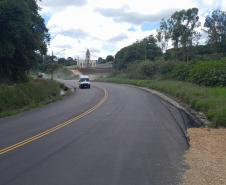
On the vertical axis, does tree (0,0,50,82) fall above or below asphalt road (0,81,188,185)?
above

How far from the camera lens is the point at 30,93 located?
22406 mm

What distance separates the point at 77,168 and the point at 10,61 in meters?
22.4

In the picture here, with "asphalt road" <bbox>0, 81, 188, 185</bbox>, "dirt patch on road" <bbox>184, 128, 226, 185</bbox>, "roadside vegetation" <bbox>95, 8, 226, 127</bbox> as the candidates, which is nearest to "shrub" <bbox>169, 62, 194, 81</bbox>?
"roadside vegetation" <bbox>95, 8, 226, 127</bbox>

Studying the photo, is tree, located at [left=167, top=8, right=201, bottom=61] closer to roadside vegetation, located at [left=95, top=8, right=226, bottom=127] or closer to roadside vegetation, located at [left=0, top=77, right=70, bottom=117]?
roadside vegetation, located at [left=95, top=8, right=226, bottom=127]

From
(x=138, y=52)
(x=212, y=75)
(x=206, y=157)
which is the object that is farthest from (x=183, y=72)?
(x=138, y=52)

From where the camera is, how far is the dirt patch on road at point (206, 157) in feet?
18.1

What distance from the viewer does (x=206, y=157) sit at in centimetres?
695

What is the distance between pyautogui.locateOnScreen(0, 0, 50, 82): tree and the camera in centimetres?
2123

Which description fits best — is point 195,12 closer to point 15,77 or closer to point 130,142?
point 15,77

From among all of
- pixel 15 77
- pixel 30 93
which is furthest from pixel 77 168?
pixel 15 77

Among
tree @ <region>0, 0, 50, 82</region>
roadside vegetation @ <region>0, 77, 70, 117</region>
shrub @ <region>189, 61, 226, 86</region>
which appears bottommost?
roadside vegetation @ <region>0, 77, 70, 117</region>

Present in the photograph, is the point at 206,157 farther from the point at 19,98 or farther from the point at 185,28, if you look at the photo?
the point at 185,28

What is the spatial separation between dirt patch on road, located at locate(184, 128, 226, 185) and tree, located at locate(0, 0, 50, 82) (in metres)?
17.8

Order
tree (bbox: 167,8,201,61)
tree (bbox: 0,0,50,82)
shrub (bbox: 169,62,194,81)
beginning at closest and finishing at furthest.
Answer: tree (bbox: 0,0,50,82) → shrub (bbox: 169,62,194,81) → tree (bbox: 167,8,201,61)
